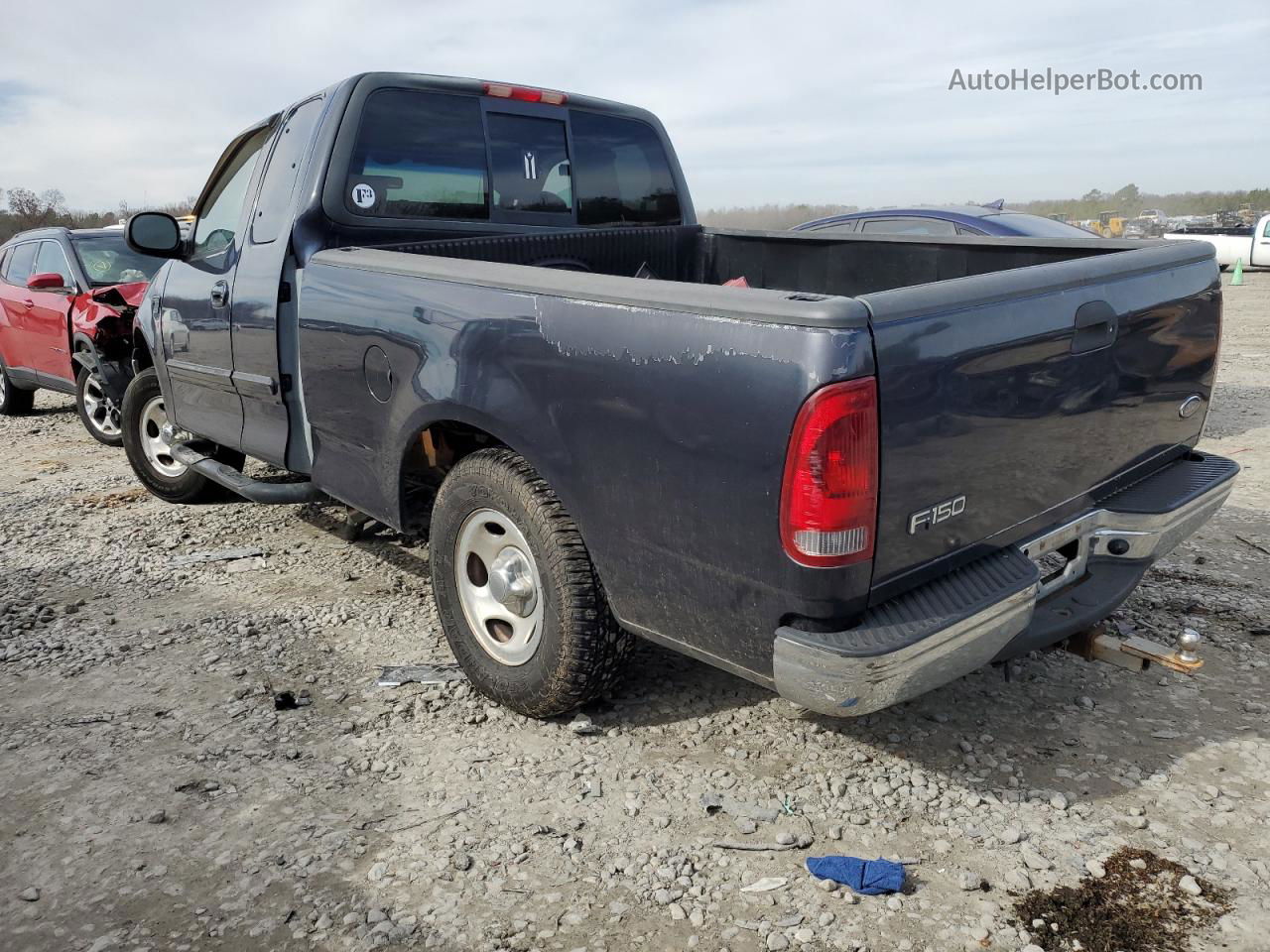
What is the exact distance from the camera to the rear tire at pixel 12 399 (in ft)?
31.5

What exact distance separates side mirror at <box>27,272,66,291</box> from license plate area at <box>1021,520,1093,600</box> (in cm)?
802

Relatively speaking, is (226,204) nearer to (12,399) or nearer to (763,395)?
(763,395)

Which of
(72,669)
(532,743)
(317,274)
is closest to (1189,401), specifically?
(532,743)

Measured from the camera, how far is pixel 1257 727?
3.25 m

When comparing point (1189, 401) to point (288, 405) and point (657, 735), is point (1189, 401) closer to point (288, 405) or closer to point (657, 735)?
point (657, 735)

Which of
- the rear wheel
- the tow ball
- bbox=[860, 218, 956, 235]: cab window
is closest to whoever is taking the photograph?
the tow ball

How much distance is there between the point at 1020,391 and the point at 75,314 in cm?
772

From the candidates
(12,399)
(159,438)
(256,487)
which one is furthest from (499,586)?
(12,399)

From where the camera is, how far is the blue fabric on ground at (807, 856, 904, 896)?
251cm

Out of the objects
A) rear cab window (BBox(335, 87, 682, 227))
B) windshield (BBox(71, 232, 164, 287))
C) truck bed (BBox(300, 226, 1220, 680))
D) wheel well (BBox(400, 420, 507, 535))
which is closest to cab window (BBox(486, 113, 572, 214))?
rear cab window (BBox(335, 87, 682, 227))

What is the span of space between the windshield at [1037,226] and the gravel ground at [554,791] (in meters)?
3.78

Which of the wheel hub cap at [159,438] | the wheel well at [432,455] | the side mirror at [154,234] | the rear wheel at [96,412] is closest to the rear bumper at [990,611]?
the wheel well at [432,455]

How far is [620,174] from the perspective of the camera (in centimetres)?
490

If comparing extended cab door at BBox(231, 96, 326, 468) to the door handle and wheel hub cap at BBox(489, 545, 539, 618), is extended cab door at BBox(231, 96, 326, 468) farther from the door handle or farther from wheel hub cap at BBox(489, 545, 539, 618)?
the door handle
